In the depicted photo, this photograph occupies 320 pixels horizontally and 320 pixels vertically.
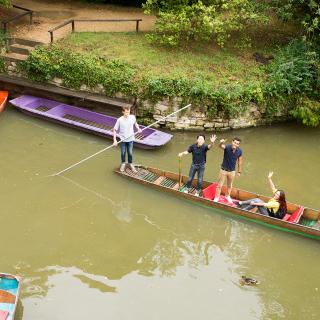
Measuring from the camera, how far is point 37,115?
1493 cm

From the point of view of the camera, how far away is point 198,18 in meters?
15.7

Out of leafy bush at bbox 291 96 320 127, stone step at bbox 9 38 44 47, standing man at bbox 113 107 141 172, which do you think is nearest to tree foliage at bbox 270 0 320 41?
leafy bush at bbox 291 96 320 127

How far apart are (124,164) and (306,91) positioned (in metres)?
6.57

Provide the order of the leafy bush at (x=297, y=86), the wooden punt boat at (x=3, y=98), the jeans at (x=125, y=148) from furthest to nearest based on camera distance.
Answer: the wooden punt boat at (x=3, y=98), the leafy bush at (x=297, y=86), the jeans at (x=125, y=148)

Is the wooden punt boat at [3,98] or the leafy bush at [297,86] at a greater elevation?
the leafy bush at [297,86]

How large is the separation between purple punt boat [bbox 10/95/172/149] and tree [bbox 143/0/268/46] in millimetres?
3384

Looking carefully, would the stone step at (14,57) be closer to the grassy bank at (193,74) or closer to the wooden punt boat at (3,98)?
the grassy bank at (193,74)

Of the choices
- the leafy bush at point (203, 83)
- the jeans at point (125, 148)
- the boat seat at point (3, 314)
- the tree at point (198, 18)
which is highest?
the tree at point (198, 18)

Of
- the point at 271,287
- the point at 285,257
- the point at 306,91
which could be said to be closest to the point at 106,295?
the point at 271,287

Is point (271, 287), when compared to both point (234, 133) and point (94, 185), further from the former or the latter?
point (234, 133)

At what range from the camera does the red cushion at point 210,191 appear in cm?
1170

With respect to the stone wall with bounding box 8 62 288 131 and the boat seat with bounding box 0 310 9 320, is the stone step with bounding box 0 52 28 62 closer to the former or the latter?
the stone wall with bounding box 8 62 288 131

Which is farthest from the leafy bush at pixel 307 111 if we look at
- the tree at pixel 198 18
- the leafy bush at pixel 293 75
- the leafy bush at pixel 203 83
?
the tree at pixel 198 18

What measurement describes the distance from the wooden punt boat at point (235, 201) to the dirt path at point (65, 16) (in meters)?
7.22
